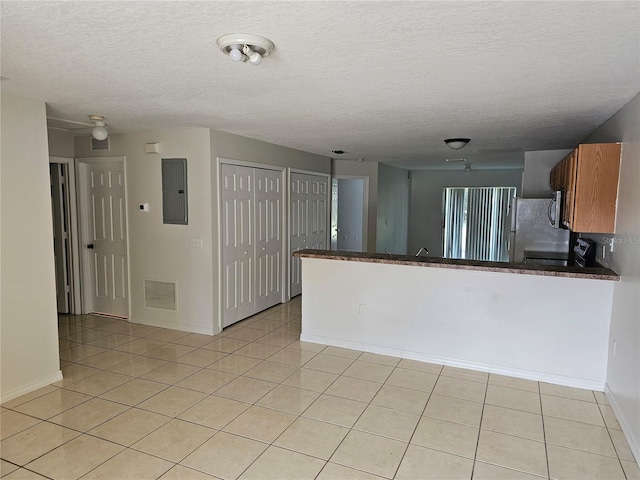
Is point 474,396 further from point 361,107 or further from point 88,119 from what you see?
point 88,119

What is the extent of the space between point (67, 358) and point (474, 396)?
3.66 meters

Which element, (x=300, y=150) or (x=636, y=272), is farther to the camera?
(x=300, y=150)

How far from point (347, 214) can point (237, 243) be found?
13.1ft

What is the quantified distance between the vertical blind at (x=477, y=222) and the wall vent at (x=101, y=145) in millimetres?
7125

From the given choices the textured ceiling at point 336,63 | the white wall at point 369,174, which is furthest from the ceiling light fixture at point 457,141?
the white wall at point 369,174

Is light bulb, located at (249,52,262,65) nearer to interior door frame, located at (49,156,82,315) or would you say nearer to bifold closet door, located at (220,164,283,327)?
bifold closet door, located at (220,164,283,327)

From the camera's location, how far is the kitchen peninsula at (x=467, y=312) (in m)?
3.37

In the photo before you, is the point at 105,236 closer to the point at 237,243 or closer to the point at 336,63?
the point at 237,243

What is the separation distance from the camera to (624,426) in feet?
8.94

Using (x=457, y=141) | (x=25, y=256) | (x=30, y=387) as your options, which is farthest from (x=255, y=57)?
(x=457, y=141)

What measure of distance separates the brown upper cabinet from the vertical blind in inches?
237

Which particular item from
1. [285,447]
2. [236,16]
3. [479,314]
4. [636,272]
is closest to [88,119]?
[236,16]

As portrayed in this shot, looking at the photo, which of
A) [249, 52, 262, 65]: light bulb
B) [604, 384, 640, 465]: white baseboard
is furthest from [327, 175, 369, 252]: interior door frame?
[249, 52, 262, 65]: light bulb

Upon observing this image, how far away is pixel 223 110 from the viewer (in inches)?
138
